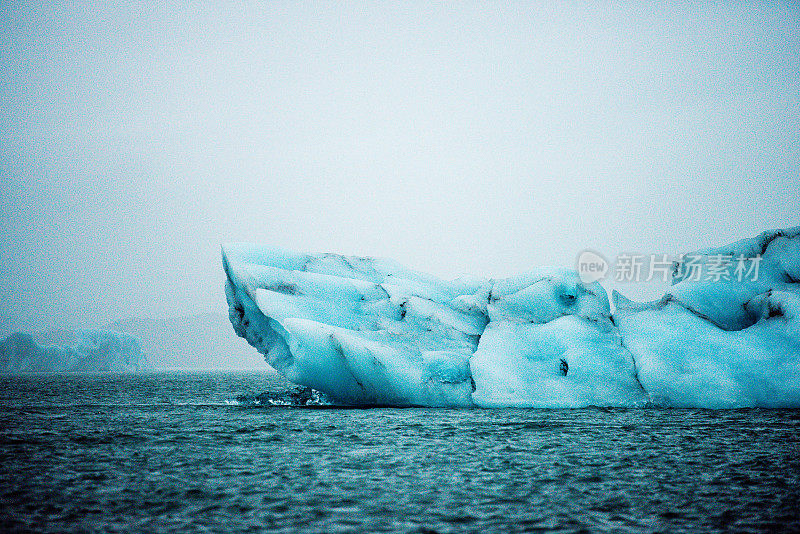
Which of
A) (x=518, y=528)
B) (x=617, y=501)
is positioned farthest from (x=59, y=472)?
(x=617, y=501)

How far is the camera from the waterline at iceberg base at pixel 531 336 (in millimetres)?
20859

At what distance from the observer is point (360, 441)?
16156 millimetres

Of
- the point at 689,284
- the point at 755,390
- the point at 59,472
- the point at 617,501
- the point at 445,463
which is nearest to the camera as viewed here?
the point at 617,501

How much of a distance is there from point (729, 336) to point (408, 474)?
14086 millimetres

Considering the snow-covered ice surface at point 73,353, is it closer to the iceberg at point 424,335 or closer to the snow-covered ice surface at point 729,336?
the iceberg at point 424,335

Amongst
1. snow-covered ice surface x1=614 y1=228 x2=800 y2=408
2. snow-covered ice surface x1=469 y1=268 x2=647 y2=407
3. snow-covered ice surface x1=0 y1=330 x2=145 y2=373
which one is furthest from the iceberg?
snow-covered ice surface x1=0 y1=330 x2=145 y2=373

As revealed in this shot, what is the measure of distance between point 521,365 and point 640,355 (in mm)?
3975

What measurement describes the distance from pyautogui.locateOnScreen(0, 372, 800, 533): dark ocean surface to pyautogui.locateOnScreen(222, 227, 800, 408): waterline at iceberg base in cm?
127

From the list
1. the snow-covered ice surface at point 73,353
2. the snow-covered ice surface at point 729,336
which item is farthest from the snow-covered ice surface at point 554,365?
the snow-covered ice surface at point 73,353

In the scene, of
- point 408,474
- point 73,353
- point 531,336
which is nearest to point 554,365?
point 531,336

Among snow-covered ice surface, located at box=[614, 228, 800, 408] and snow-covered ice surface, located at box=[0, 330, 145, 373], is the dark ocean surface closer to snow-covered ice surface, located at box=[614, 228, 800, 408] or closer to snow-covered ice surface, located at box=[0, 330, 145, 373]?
snow-covered ice surface, located at box=[614, 228, 800, 408]

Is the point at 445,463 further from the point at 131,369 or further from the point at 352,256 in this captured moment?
the point at 131,369

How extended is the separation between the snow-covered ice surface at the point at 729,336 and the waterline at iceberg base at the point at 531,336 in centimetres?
4

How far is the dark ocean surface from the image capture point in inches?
359
